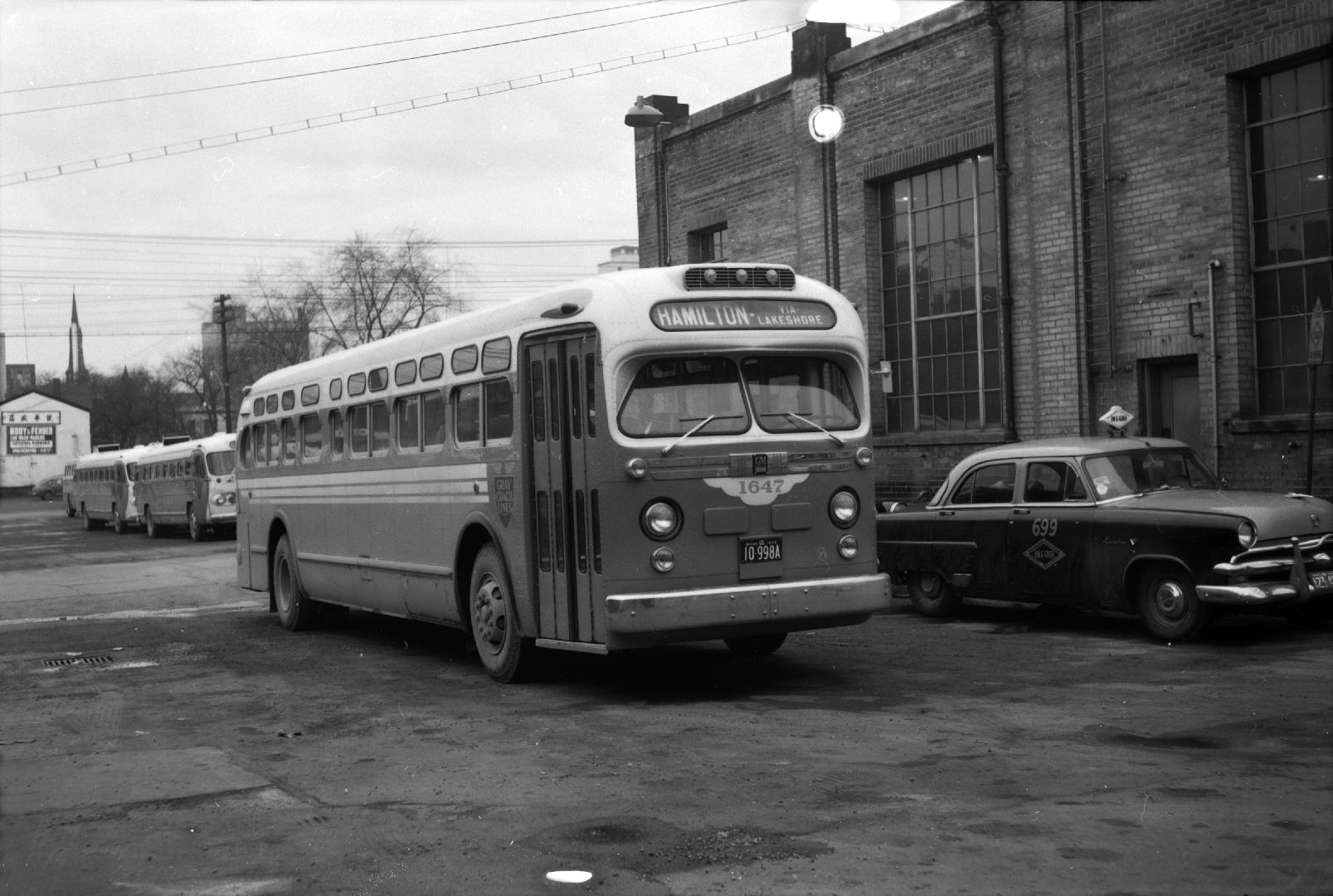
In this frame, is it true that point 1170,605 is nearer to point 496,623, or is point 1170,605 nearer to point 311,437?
point 496,623

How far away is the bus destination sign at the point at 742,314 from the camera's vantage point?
999 cm

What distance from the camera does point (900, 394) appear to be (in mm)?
22219

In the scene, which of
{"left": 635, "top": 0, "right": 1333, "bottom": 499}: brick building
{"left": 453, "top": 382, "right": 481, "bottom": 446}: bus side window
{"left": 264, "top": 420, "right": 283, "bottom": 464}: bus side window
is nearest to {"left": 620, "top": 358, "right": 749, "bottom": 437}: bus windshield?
{"left": 453, "top": 382, "right": 481, "bottom": 446}: bus side window

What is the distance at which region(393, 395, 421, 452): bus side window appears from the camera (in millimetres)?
12703

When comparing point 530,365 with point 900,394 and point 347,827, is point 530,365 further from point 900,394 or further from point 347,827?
point 900,394

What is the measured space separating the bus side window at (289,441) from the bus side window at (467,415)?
458cm

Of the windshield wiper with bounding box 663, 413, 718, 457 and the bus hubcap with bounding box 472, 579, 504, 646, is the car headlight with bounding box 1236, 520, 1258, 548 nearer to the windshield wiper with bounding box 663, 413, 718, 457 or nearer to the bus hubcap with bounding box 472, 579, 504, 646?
the windshield wiper with bounding box 663, 413, 718, 457

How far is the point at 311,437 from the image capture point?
50.6 ft

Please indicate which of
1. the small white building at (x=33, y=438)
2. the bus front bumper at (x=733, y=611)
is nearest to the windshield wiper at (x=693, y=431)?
the bus front bumper at (x=733, y=611)

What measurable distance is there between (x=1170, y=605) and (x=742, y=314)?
442 centimetres

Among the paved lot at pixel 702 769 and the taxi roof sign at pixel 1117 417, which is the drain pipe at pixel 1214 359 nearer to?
the taxi roof sign at pixel 1117 417

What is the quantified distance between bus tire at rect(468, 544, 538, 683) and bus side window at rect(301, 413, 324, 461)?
4.09 metres

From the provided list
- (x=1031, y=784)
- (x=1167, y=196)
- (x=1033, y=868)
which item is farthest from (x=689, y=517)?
(x=1167, y=196)

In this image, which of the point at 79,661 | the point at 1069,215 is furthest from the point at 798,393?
the point at 1069,215
